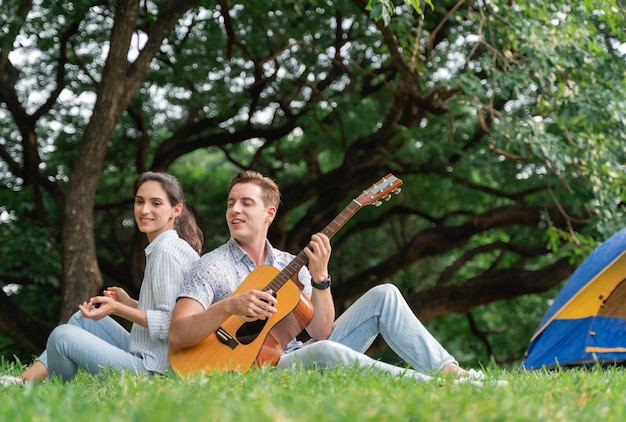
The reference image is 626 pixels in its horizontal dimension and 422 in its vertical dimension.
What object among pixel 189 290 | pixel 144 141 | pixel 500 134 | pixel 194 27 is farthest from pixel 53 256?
pixel 189 290

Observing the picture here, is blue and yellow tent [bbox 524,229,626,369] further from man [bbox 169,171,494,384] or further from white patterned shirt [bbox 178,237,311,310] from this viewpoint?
white patterned shirt [bbox 178,237,311,310]

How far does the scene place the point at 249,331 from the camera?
4000mm

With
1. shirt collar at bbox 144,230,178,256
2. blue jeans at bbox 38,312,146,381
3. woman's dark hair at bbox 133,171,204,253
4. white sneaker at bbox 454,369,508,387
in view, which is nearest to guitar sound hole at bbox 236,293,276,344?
blue jeans at bbox 38,312,146,381

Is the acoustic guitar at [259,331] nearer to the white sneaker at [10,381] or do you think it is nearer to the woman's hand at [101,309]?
the woman's hand at [101,309]

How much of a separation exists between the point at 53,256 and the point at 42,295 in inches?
109

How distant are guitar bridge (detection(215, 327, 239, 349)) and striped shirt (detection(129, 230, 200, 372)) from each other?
240 millimetres

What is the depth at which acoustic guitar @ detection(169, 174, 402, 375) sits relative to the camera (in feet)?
12.8

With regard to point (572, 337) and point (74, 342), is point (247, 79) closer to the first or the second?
point (572, 337)

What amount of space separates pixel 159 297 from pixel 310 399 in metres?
1.51

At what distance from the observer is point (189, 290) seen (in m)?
3.91

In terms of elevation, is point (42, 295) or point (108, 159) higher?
point (108, 159)

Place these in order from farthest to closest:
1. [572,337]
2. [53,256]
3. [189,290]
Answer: [53,256] < [572,337] < [189,290]

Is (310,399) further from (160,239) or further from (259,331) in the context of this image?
(160,239)

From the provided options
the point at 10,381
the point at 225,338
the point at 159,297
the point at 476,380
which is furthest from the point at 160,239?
the point at 476,380
